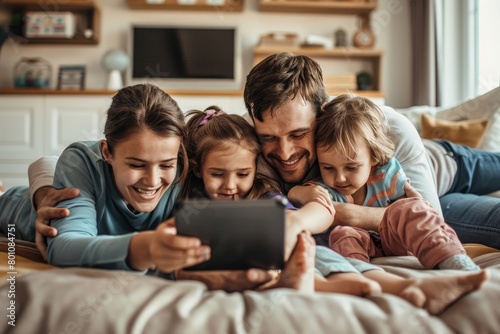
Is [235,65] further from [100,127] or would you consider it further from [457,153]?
[457,153]

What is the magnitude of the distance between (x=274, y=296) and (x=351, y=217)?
56cm

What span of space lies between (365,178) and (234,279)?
23.2 inches

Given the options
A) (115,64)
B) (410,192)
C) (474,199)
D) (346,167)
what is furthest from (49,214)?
(115,64)

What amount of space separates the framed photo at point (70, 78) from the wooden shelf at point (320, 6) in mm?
1652

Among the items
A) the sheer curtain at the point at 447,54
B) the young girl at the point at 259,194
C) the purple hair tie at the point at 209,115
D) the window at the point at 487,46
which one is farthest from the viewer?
the sheer curtain at the point at 447,54

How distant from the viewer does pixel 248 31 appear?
4676 millimetres

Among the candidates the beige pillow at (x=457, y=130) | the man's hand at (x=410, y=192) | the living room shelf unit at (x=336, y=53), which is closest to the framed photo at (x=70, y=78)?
the living room shelf unit at (x=336, y=53)

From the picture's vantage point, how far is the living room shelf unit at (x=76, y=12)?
14.4 feet

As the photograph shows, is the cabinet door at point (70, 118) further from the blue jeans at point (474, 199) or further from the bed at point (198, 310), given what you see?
the bed at point (198, 310)

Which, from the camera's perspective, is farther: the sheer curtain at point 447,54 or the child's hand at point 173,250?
the sheer curtain at point 447,54

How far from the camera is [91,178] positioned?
4.17ft

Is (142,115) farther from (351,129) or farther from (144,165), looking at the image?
(351,129)

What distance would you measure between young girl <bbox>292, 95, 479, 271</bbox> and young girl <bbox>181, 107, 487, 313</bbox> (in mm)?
143

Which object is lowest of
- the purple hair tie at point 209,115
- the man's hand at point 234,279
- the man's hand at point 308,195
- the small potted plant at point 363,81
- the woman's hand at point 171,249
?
the man's hand at point 234,279
